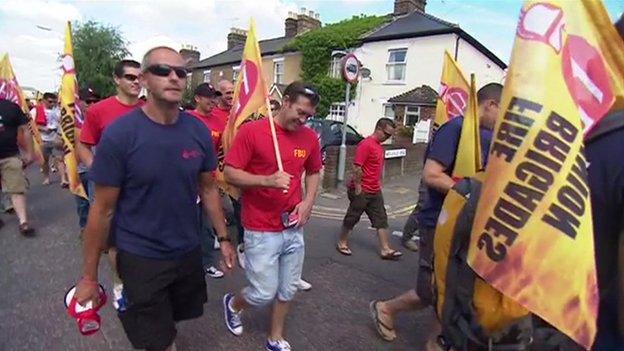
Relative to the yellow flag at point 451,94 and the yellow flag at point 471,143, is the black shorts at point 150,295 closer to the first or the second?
the yellow flag at point 471,143

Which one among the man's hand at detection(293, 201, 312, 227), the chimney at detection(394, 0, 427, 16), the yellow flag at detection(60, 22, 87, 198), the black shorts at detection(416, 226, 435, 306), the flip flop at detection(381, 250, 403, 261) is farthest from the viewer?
the chimney at detection(394, 0, 427, 16)

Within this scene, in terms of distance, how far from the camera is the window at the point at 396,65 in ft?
70.2

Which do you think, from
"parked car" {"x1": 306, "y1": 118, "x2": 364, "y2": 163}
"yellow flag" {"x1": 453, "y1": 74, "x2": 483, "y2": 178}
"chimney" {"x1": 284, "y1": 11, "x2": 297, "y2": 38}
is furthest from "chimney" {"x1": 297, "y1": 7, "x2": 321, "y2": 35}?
"yellow flag" {"x1": 453, "y1": 74, "x2": 483, "y2": 178}

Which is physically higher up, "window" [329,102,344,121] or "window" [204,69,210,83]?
"window" [204,69,210,83]

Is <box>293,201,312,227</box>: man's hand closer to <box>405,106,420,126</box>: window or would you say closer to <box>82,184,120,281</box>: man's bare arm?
<box>82,184,120,281</box>: man's bare arm

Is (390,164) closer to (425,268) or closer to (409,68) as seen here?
(425,268)

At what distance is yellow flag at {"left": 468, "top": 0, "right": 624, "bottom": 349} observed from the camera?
120 cm

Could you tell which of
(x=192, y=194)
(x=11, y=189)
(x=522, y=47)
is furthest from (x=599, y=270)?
(x=11, y=189)

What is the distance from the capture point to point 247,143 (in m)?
2.98

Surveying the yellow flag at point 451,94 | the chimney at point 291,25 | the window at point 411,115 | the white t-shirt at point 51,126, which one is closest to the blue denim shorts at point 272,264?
the yellow flag at point 451,94

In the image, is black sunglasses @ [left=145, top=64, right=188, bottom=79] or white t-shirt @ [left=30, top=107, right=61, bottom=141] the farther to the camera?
white t-shirt @ [left=30, top=107, right=61, bottom=141]

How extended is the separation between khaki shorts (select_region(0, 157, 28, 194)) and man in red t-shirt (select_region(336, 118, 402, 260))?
4136mm

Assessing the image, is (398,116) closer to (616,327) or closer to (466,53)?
(466,53)

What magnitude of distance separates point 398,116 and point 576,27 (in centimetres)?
1999
